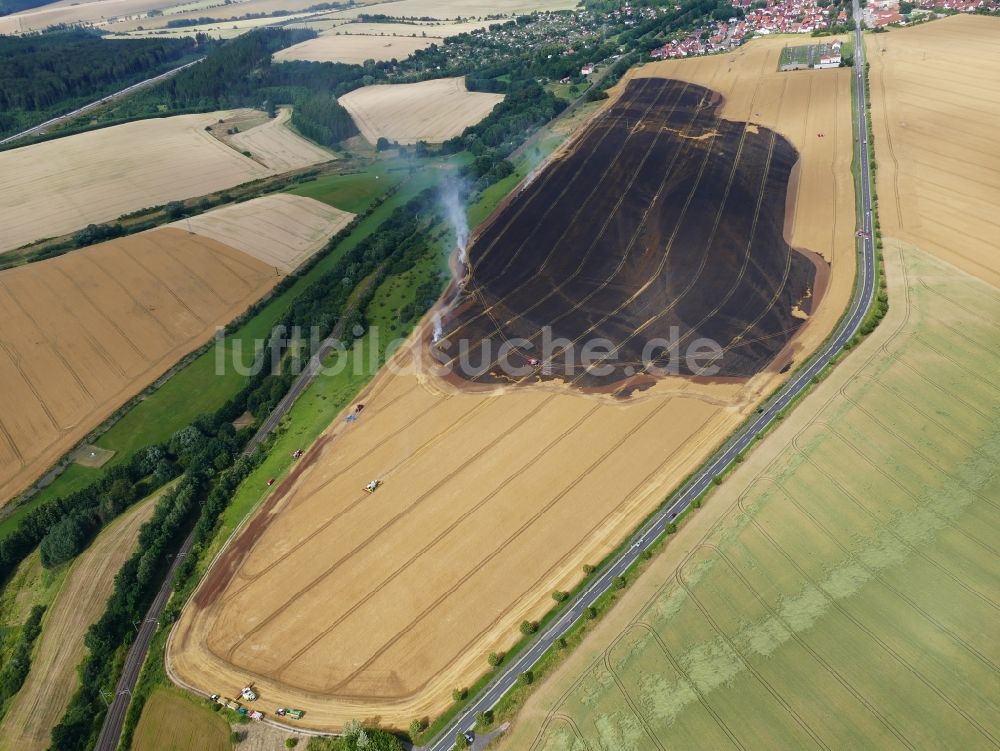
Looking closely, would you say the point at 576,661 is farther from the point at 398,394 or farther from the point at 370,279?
the point at 370,279

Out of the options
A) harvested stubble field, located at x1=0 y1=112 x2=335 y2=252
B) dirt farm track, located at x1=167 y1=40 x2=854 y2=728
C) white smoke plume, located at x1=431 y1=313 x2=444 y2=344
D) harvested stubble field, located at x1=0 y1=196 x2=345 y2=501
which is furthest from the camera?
harvested stubble field, located at x1=0 y1=112 x2=335 y2=252

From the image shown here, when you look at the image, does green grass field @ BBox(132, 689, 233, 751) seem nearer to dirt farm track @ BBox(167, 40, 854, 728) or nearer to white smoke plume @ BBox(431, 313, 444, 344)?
dirt farm track @ BBox(167, 40, 854, 728)

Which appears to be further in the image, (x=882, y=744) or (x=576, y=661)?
(x=576, y=661)

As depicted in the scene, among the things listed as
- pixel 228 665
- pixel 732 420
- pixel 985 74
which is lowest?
pixel 228 665

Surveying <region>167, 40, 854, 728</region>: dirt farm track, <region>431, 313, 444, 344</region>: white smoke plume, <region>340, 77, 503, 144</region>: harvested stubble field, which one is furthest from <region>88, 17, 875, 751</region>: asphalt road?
<region>340, 77, 503, 144</region>: harvested stubble field

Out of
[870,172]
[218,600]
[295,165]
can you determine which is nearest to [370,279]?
[218,600]

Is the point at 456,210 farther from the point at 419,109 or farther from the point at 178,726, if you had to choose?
the point at 178,726

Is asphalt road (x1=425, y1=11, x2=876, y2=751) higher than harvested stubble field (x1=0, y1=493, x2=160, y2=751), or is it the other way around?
asphalt road (x1=425, y1=11, x2=876, y2=751)

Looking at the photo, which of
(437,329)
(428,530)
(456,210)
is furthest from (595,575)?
(456,210)

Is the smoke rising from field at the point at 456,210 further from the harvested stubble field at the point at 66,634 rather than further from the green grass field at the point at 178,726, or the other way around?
the green grass field at the point at 178,726
